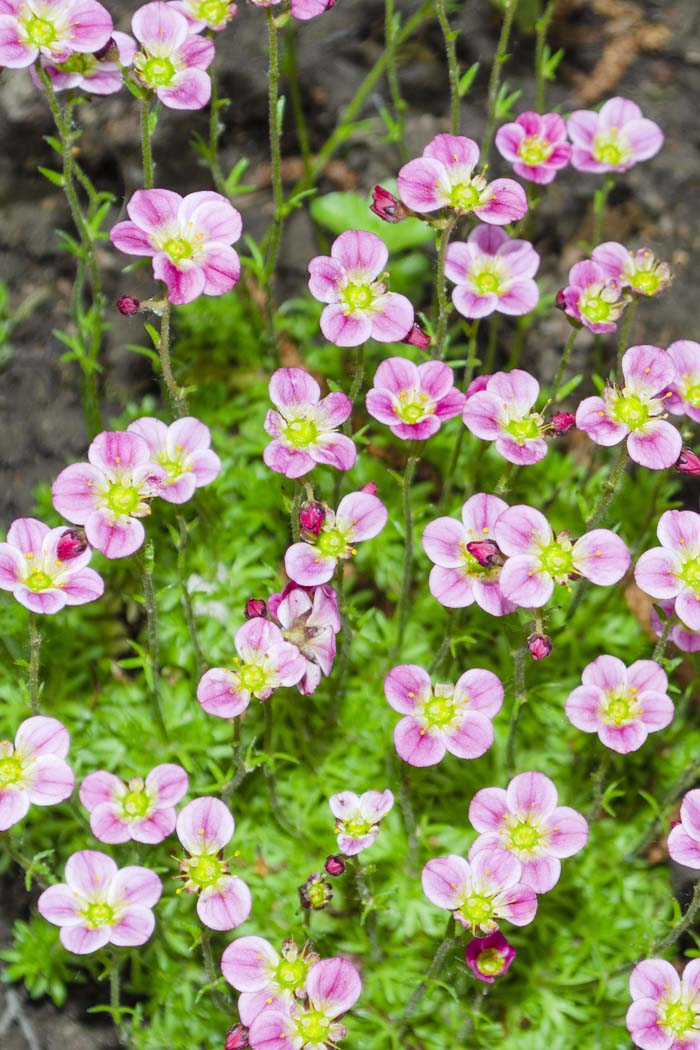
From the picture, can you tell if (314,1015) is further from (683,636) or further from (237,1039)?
(683,636)

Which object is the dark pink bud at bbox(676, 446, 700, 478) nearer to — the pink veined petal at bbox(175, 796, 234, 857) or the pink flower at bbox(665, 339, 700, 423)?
the pink flower at bbox(665, 339, 700, 423)

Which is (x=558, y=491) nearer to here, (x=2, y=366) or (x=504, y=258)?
(x=504, y=258)

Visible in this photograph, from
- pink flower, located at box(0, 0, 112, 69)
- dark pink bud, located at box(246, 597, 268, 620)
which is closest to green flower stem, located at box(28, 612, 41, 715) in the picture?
dark pink bud, located at box(246, 597, 268, 620)

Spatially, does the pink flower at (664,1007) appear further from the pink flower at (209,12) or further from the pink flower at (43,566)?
the pink flower at (209,12)

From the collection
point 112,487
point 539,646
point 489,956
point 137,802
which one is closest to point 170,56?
point 112,487

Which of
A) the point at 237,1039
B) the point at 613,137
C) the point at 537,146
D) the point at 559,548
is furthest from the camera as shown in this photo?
the point at 613,137

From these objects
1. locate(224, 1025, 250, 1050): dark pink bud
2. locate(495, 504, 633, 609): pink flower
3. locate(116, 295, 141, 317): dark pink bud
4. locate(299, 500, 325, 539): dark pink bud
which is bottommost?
locate(224, 1025, 250, 1050): dark pink bud

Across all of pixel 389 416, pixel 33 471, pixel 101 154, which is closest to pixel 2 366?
pixel 33 471
